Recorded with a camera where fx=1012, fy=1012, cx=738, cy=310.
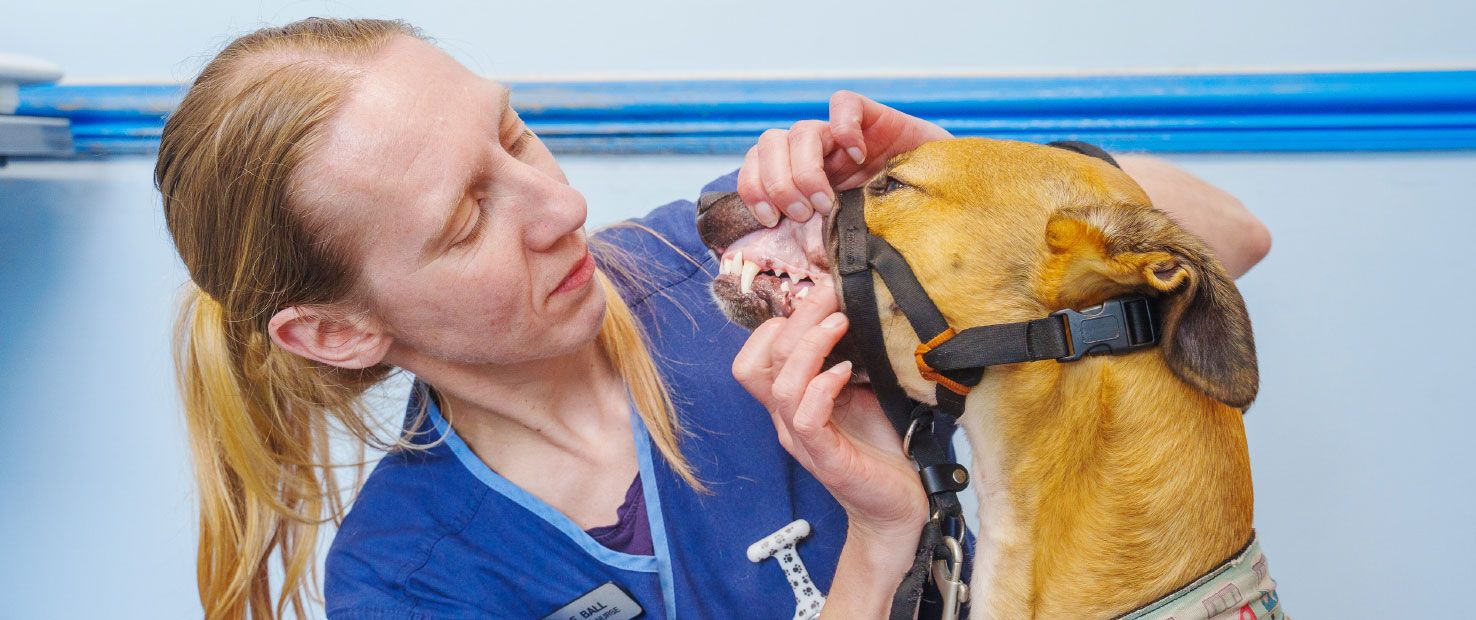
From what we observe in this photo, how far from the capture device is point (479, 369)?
139cm

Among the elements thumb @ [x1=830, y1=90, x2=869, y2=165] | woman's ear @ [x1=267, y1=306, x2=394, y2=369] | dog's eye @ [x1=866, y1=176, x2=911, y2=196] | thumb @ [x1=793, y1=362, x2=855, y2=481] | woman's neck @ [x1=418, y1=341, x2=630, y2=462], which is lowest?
woman's neck @ [x1=418, y1=341, x2=630, y2=462]

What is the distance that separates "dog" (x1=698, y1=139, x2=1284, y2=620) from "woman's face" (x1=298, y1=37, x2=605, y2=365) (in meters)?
0.35

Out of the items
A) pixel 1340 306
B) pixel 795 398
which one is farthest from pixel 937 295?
pixel 1340 306

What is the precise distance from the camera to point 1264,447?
83.4 inches

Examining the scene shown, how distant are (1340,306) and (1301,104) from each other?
16.8 inches

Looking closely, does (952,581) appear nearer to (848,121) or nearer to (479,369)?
(848,121)

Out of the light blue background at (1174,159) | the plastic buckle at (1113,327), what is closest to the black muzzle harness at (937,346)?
the plastic buckle at (1113,327)

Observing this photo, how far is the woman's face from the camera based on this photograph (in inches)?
45.0

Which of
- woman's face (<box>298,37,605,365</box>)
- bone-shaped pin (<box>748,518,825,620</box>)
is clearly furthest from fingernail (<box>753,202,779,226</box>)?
bone-shaped pin (<box>748,518,825,620</box>)

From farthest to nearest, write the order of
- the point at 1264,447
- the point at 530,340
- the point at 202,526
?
the point at 1264,447
the point at 202,526
the point at 530,340

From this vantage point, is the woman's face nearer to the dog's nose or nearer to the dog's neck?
the dog's nose

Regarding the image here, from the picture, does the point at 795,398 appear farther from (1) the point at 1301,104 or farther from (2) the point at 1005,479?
(1) the point at 1301,104

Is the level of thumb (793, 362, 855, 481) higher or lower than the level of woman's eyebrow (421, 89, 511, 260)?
lower

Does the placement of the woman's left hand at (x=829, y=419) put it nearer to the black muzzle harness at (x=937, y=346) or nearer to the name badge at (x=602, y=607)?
the black muzzle harness at (x=937, y=346)
